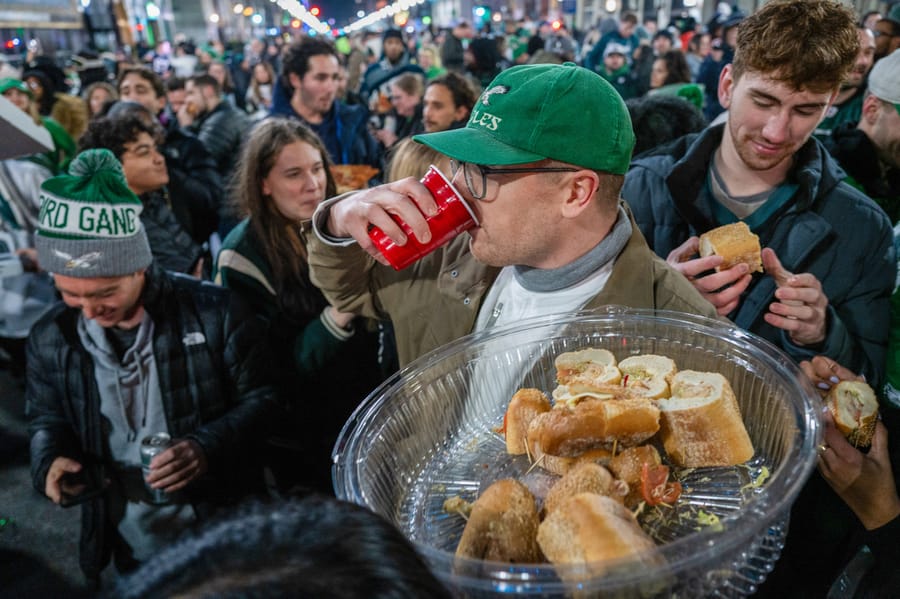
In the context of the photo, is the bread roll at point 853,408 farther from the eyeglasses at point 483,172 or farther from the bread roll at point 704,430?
the eyeglasses at point 483,172

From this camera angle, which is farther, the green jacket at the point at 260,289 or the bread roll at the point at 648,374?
the green jacket at the point at 260,289

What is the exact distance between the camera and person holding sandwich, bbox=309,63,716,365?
4.50 ft

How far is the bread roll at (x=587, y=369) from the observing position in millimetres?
1139

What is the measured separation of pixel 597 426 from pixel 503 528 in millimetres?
235

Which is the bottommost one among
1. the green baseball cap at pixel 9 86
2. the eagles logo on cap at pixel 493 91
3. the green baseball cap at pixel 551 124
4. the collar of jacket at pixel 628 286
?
the collar of jacket at pixel 628 286

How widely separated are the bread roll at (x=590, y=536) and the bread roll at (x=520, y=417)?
0.79 ft

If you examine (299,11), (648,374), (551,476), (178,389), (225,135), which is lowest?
(178,389)

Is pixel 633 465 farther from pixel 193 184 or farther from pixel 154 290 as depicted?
pixel 193 184

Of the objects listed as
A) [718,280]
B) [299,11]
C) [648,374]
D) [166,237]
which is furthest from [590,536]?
[299,11]

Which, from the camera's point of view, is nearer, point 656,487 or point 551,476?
point 656,487

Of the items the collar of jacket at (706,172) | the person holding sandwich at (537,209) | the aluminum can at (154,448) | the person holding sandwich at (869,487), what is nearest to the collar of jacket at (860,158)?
the collar of jacket at (706,172)

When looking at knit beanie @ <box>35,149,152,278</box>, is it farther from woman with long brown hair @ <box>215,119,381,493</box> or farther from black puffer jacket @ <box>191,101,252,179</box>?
black puffer jacket @ <box>191,101,252,179</box>

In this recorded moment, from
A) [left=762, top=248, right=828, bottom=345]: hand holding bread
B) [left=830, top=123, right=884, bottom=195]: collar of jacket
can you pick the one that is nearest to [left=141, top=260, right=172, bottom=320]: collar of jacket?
[left=762, top=248, right=828, bottom=345]: hand holding bread

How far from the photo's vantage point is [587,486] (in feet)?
3.04
